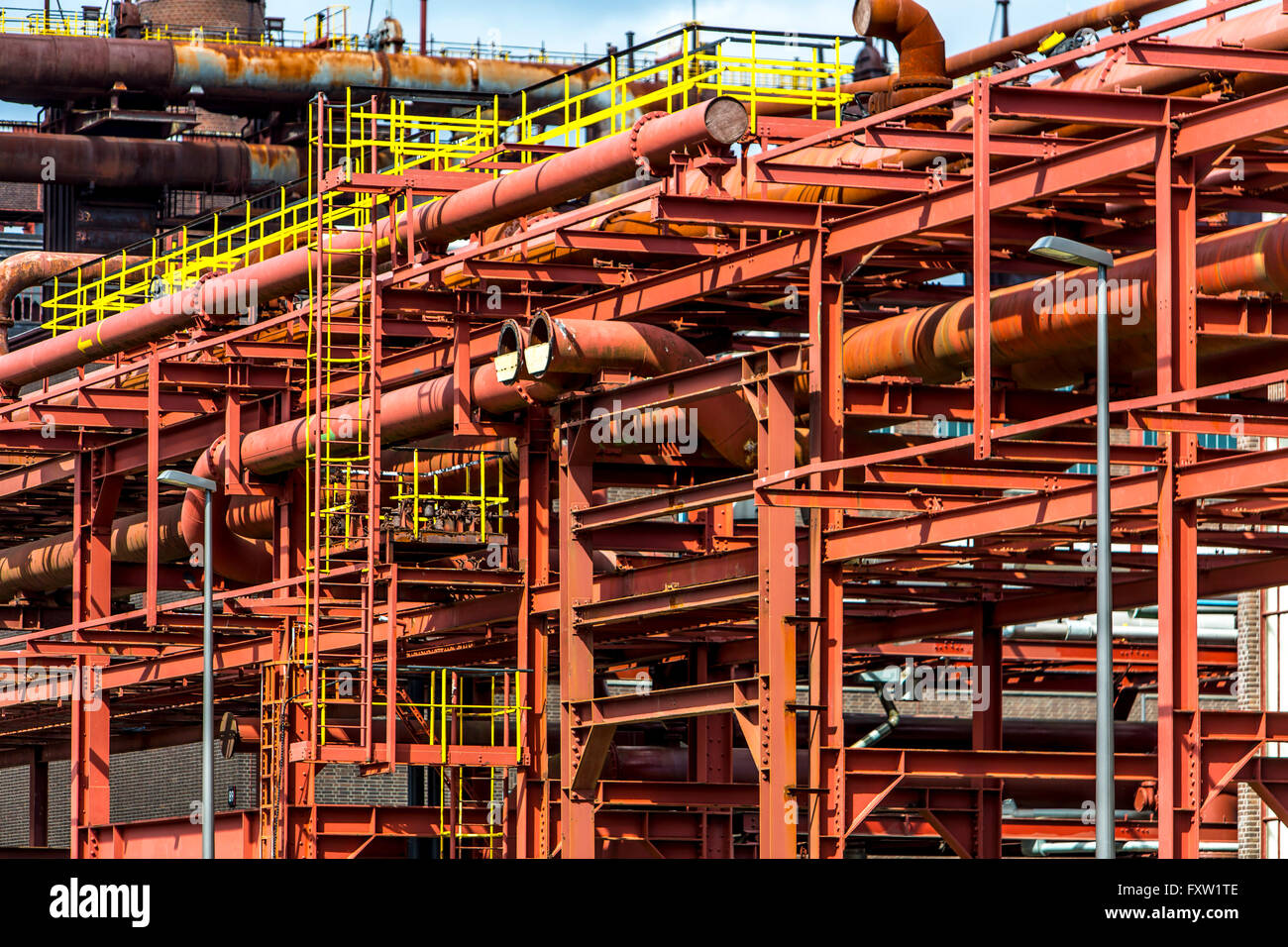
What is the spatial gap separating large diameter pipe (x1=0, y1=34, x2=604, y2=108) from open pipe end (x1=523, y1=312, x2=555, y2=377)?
27.5 meters

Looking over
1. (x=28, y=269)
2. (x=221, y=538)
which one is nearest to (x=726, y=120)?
(x=221, y=538)

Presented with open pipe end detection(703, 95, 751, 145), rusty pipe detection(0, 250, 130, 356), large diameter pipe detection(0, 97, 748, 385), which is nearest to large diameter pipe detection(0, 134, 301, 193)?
rusty pipe detection(0, 250, 130, 356)

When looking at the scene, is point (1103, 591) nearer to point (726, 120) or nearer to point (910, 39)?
point (726, 120)

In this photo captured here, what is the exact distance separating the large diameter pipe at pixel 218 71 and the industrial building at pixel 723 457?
1430 centimetres

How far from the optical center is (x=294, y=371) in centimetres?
2961

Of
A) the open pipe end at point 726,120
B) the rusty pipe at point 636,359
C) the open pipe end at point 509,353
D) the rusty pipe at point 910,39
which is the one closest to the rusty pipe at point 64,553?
the open pipe end at point 509,353

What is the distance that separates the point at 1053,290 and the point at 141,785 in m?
33.6

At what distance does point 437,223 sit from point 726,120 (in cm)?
527

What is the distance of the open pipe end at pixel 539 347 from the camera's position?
22.5 m

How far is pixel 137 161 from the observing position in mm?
51531

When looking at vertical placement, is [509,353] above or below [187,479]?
above

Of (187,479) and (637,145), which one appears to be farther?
(187,479)

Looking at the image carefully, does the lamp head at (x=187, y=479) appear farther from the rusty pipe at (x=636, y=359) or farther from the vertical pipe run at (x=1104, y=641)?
the vertical pipe run at (x=1104, y=641)
